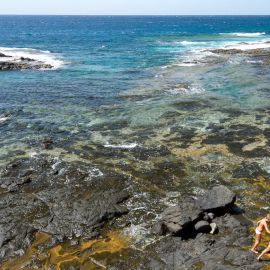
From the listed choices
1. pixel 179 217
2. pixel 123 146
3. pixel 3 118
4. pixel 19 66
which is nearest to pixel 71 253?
pixel 179 217

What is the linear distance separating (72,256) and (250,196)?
458 inches

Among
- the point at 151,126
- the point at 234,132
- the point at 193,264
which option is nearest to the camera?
the point at 193,264

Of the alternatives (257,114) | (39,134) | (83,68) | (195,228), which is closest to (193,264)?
(195,228)

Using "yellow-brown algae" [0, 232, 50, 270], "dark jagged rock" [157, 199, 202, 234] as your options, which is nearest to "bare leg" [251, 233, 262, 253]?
"dark jagged rock" [157, 199, 202, 234]

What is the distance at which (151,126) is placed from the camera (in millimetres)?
37656

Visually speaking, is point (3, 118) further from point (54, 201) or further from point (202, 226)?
point (202, 226)

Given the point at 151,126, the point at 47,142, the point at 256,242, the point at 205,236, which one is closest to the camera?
the point at 256,242

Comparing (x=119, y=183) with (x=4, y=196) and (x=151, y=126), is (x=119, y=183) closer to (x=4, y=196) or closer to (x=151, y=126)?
(x=4, y=196)

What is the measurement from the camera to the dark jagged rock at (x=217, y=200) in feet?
71.5

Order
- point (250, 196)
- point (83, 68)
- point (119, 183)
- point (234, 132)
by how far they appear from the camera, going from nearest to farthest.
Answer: point (250, 196), point (119, 183), point (234, 132), point (83, 68)

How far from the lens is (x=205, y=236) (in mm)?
19906

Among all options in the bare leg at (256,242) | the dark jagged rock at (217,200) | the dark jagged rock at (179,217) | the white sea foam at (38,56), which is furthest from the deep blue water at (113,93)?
the bare leg at (256,242)

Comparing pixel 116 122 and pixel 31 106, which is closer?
pixel 116 122

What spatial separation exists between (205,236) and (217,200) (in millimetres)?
2792
